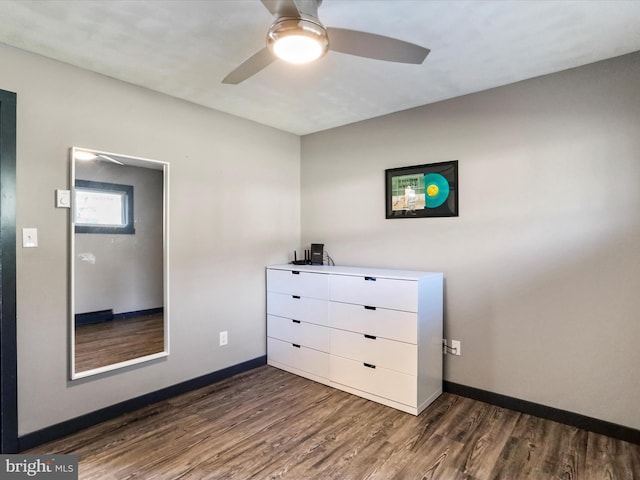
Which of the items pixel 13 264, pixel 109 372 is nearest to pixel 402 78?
pixel 13 264

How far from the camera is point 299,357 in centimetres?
320

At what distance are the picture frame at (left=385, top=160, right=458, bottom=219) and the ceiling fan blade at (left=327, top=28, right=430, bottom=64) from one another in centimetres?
123

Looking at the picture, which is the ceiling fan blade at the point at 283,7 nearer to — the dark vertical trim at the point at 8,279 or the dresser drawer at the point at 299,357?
the dark vertical trim at the point at 8,279

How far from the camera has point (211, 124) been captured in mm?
3051

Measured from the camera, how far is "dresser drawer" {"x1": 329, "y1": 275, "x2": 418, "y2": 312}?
2.51 metres

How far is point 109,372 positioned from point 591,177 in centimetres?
346

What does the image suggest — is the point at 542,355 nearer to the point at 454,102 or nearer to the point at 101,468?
the point at 454,102

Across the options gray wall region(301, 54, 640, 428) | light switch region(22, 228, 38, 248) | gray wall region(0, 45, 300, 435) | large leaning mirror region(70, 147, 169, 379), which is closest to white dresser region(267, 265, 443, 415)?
gray wall region(301, 54, 640, 428)

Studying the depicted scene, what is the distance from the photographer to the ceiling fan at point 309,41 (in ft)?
4.70

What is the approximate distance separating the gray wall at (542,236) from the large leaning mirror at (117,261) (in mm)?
1986

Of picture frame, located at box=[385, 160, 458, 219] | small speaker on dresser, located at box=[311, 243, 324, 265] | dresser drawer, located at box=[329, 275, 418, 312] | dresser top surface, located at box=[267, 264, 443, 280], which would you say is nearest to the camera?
dresser drawer, located at box=[329, 275, 418, 312]

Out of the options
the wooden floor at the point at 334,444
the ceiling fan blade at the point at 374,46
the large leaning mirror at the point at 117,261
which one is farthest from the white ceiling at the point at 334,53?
the wooden floor at the point at 334,444

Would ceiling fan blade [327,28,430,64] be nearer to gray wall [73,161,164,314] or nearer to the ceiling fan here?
the ceiling fan

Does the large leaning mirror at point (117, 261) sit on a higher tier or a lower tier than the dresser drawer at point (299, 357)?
higher
